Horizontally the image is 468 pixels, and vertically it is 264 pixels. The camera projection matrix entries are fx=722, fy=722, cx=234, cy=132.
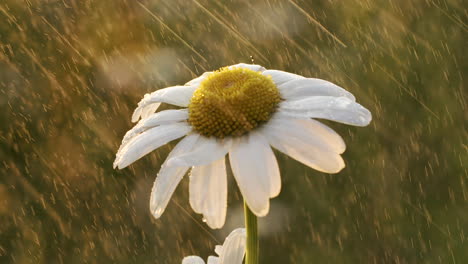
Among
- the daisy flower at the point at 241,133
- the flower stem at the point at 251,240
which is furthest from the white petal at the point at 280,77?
the flower stem at the point at 251,240

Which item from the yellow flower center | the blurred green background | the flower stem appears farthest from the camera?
the blurred green background

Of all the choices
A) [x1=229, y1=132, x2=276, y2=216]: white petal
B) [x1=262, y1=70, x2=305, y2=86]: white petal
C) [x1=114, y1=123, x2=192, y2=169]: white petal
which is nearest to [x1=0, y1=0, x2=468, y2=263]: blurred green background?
[x1=262, y1=70, x2=305, y2=86]: white petal

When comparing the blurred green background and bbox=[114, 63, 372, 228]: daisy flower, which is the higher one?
bbox=[114, 63, 372, 228]: daisy flower

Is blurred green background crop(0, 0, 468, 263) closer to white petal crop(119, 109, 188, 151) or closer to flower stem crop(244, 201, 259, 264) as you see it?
white petal crop(119, 109, 188, 151)

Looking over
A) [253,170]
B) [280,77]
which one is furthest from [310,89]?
[253,170]

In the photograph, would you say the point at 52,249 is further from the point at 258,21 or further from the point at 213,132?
the point at 213,132

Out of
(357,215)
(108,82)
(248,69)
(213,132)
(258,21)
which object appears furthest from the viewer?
(258,21)

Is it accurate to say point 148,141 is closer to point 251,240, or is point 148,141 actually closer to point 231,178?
point 251,240

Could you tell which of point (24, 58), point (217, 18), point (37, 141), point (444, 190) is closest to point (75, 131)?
point (37, 141)
